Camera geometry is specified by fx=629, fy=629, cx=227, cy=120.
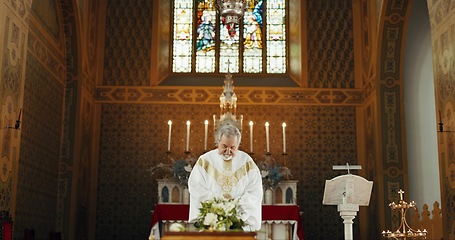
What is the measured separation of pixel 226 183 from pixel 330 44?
911 centimetres

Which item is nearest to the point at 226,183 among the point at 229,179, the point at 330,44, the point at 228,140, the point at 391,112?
the point at 229,179

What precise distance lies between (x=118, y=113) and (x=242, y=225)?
9216 millimetres

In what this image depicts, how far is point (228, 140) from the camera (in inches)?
237

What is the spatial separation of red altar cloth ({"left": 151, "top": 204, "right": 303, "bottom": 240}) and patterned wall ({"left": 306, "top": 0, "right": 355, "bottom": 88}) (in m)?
4.14

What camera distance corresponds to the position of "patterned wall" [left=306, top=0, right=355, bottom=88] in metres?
14.4

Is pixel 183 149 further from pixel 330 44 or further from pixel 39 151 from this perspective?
pixel 330 44

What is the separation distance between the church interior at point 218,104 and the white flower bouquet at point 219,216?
223 inches

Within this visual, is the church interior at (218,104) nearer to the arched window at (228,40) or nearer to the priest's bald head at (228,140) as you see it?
the arched window at (228,40)

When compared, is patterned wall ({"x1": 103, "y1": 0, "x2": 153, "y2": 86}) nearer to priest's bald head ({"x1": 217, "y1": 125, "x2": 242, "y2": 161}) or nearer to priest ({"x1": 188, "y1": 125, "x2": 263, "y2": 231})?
priest ({"x1": 188, "y1": 125, "x2": 263, "y2": 231})

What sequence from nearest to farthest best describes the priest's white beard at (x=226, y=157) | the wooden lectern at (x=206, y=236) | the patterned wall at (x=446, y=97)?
the wooden lectern at (x=206, y=236) → the priest's white beard at (x=226, y=157) → the patterned wall at (x=446, y=97)

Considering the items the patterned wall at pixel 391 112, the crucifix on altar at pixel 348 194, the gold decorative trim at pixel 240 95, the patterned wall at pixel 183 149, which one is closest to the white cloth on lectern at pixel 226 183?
the crucifix on altar at pixel 348 194

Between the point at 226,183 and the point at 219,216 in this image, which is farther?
the point at 226,183

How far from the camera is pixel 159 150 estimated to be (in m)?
14.0

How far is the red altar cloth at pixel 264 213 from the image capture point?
36.1 ft
